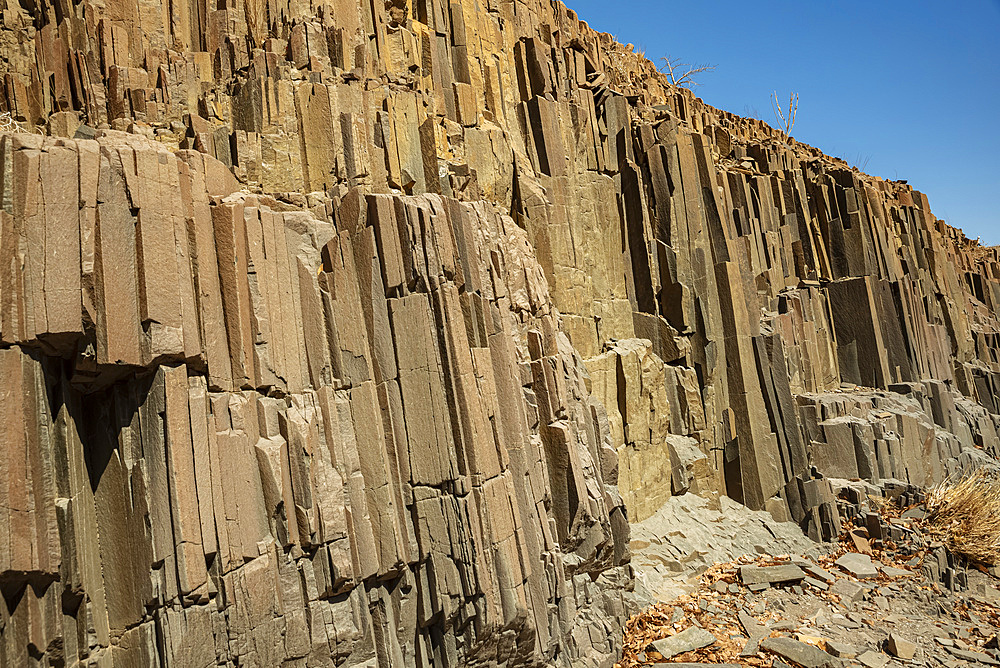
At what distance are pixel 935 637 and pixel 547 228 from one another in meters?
8.90

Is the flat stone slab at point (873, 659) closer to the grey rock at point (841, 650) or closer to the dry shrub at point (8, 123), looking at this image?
the grey rock at point (841, 650)

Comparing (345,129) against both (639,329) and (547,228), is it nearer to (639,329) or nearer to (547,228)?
(547,228)

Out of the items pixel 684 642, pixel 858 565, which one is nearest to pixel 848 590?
pixel 858 565

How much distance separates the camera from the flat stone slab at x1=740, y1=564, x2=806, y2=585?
39.0 ft

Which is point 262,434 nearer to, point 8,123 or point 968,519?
point 8,123

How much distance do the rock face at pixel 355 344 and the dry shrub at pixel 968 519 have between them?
5.25 ft

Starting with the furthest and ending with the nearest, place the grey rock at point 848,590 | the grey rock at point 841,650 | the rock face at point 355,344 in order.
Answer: the grey rock at point 848,590, the grey rock at point 841,650, the rock face at point 355,344

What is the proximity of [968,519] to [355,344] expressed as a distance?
13123mm

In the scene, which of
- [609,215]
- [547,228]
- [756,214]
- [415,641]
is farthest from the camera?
[756,214]

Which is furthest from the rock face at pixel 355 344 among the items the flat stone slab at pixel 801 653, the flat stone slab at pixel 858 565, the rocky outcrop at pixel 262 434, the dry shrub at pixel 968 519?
the flat stone slab at pixel 801 653

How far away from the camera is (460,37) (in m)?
12.7

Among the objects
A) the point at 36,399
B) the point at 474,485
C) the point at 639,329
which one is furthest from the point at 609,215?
the point at 36,399

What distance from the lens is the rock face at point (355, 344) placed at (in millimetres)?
5934

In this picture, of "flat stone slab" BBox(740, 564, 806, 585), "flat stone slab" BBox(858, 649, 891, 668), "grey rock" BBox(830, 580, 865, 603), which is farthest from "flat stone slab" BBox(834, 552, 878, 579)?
"flat stone slab" BBox(858, 649, 891, 668)
